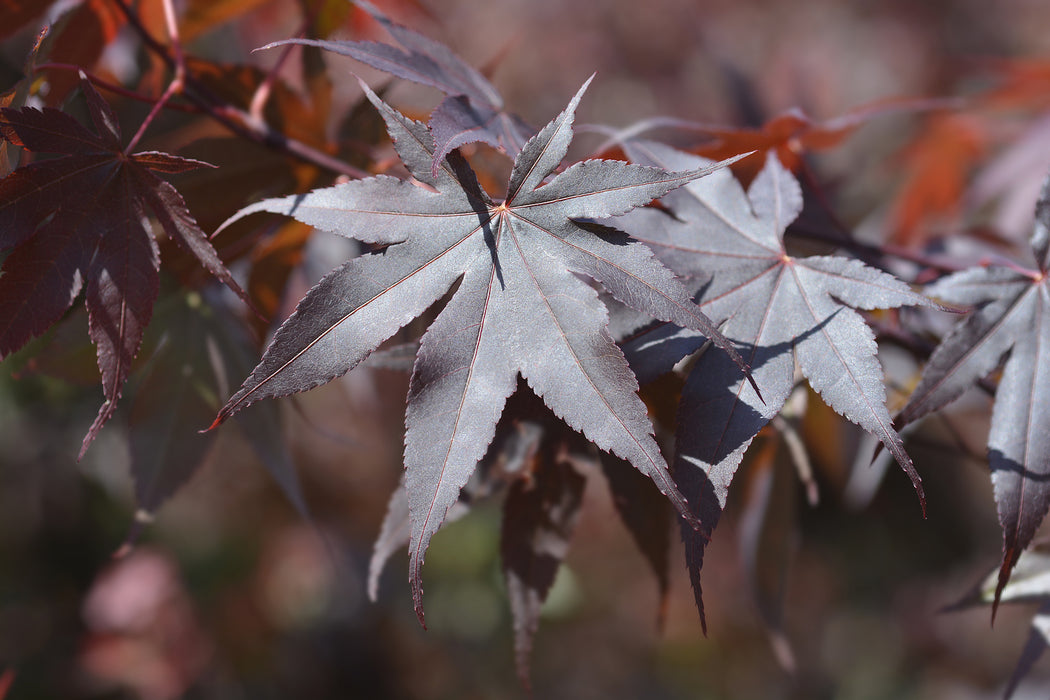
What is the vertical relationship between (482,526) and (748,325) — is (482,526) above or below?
below

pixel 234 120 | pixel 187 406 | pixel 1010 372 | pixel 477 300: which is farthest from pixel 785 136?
pixel 187 406

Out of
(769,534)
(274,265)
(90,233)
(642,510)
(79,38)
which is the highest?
(79,38)

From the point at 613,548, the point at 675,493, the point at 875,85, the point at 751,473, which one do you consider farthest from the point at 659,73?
the point at 675,493

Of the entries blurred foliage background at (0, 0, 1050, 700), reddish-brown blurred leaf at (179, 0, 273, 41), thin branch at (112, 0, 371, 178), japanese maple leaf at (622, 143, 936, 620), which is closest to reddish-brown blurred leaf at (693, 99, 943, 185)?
japanese maple leaf at (622, 143, 936, 620)

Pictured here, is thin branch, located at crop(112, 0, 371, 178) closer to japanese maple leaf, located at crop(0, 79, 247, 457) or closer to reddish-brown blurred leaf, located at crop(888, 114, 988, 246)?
japanese maple leaf, located at crop(0, 79, 247, 457)

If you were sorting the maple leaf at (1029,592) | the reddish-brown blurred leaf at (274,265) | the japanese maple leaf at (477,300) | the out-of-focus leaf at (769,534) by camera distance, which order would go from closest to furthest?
the japanese maple leaf at (477,300)
the maple leaf at (1029,592)
the reddish-brown blurred leaf at (274,265)
the out-of-focus leaf at (769,534)

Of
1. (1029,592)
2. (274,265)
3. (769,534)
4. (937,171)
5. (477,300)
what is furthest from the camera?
(937,171)

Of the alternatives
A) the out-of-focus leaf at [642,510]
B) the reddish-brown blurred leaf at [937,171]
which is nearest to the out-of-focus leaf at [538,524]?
the out-of-focus leaf at [642,510]

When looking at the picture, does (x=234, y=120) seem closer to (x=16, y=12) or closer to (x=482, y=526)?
(x=16, y=12)

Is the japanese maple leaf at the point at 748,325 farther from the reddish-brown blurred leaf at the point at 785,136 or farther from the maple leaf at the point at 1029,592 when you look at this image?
the maple leaf at the point at 1029,592
